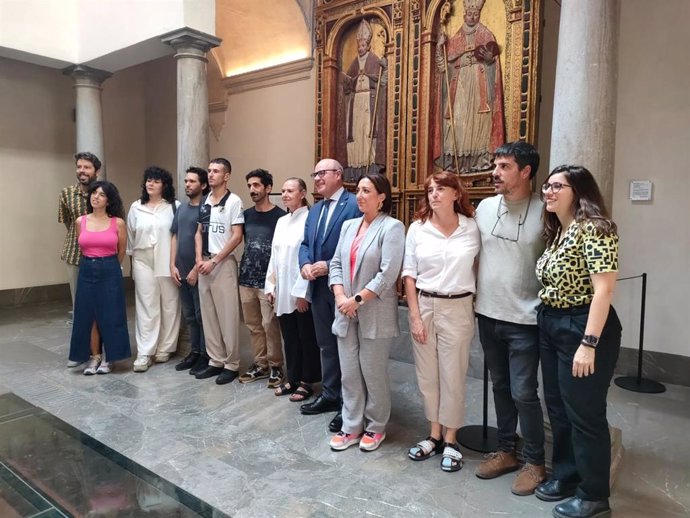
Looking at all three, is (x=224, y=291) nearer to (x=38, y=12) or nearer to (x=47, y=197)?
(x=38, y=12)

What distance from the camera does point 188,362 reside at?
4.57 m

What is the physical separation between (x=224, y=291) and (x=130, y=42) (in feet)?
10.2

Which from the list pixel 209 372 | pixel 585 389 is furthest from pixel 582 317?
pixel 209 372

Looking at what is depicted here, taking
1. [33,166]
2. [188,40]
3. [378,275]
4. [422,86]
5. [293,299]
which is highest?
[188,40]

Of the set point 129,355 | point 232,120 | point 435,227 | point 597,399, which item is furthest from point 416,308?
point 232,120

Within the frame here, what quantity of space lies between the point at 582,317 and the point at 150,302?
143 inches

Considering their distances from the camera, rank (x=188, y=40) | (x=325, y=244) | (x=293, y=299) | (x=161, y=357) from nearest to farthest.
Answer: (x=325, y=244) → (x=293, y=299) → (x=161, y=357) → (x=188, y=40)

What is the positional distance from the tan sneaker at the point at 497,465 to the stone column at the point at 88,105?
579cm

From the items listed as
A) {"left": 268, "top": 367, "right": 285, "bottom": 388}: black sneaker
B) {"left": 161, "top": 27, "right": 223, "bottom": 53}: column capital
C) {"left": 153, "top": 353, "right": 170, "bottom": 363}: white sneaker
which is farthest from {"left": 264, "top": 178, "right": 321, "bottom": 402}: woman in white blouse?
{"left": 161, "top": 27, "right": 223, "bottom": 53}: column capital

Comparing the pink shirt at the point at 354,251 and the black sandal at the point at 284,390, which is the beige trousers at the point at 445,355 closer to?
the pink shirt at the point at 354,251

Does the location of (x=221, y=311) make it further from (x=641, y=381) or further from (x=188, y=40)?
(x=641, y=381)

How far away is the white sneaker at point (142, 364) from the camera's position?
4.49m

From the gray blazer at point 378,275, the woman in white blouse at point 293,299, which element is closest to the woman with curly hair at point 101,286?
the woman in white blouse at point 293,299

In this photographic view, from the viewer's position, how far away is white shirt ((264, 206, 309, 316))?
3676 mm
